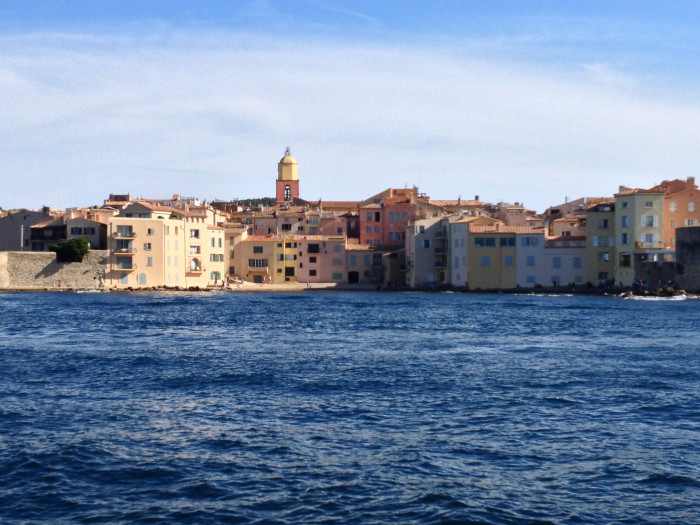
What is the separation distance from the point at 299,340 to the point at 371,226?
59.4m

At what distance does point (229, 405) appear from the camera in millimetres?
20391

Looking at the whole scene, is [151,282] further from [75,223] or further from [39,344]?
[39,344]

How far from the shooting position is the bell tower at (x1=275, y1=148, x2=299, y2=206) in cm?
11725

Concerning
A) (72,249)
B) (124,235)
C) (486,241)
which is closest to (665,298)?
(486,241)

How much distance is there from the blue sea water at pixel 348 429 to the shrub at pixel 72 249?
40504mm

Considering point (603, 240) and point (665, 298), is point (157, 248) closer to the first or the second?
point (603, 240)

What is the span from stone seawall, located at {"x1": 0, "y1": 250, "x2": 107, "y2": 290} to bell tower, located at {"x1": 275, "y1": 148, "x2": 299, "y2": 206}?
140 feet

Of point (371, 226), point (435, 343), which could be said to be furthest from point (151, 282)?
point (435, 343)

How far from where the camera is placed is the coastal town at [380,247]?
74062 mm

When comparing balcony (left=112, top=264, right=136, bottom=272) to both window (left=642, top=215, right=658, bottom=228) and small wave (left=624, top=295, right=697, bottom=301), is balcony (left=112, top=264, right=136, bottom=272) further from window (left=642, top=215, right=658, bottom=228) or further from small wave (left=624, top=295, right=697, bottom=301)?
window (left=642, top=215, right=658, bottom=228)

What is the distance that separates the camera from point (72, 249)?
76.5m

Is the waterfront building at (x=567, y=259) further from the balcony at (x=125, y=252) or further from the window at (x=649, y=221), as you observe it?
the balcony at (x=125, y=252)

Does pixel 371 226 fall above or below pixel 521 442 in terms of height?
above

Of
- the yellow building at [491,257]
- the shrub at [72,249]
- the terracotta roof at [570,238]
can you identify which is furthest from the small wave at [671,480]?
the shrub at [72,249]
